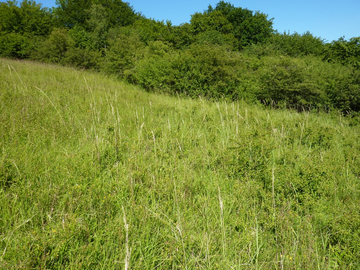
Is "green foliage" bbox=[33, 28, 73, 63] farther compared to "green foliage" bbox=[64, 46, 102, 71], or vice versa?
"green foliage" bbox=[33, 28, 73, 63]

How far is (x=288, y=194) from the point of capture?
6.89 ft

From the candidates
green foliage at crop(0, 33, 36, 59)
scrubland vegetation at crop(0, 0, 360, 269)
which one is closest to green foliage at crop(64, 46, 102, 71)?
green foliage at crop(0, 33, 36, 59)

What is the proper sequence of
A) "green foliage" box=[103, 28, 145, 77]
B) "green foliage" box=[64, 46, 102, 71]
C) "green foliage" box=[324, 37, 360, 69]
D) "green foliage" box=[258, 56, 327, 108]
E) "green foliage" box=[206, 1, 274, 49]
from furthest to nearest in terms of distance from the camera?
"green foliage" box=[206, 1, 274, 49] → "green foliage" box=[64, 46, 102, 71] → "green foliage" box=[103, 28, 145, 77] → "green foliage" box=[324, 37, 360, 69] → "green foliage" box=[258, 56, 327, 108]

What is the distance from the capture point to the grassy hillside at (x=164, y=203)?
134cm

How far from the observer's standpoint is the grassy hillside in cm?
134

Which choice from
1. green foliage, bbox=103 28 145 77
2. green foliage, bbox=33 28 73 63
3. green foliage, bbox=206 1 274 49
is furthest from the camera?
green foliage, bbox=206 1 274 49

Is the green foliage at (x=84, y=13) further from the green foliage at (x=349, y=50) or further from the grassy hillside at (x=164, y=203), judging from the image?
the grassy hillside at (x=164, y=203)

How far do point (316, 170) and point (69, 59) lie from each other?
63.1 ft

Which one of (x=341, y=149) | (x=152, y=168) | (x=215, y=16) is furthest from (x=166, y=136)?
(x=215, y=16)

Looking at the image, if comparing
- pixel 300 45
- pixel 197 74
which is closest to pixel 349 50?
pixel 197 74

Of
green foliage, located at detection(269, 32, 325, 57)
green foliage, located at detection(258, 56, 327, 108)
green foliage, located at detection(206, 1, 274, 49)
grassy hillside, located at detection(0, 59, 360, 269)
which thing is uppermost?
green foliage, located at detection(206, 1, 274, 49)

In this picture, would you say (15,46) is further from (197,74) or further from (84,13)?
(197,74)

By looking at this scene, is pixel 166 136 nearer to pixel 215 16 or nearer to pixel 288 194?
pixel 288 194

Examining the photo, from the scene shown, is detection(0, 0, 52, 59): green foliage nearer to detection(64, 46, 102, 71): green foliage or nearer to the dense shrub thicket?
the dense shrub thicket
